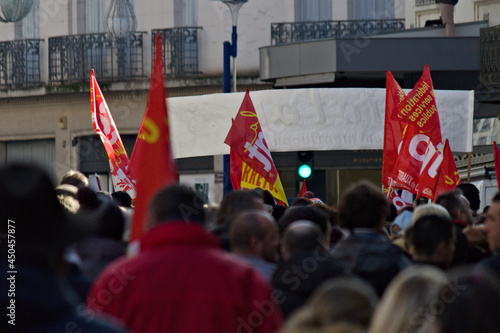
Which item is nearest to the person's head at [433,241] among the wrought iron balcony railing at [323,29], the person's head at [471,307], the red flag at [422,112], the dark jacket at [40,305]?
the person's head at [471,307]

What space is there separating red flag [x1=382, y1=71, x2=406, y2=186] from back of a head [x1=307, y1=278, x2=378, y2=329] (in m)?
8.70

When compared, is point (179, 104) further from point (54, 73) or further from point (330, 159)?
point (54, 73)

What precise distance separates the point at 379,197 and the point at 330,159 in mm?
16587

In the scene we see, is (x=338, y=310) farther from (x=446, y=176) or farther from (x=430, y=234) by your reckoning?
(x=446, y=176)

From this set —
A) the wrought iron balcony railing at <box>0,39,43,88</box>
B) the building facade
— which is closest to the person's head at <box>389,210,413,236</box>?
the building facade

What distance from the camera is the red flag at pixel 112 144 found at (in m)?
11.9

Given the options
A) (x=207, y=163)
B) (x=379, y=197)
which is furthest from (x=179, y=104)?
(x=379, y=197)

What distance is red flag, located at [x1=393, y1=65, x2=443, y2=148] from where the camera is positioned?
11.6m

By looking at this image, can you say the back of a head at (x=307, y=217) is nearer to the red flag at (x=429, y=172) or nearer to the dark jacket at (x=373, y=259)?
the dark jacket at (x=373, y=259)

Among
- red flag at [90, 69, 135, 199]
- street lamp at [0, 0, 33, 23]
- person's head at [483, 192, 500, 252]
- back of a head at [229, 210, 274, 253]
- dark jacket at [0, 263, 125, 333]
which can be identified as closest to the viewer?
dark jacket at [0, 263, 125, 333]

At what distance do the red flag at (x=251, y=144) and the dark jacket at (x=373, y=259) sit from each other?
6572mm

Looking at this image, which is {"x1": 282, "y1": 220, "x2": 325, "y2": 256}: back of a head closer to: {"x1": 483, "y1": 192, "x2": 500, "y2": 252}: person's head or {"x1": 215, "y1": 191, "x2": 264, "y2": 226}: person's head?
{"x1": 483, "y1": 192, "x2": 500, "y2": 252}: person's head

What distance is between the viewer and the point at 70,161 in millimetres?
24547

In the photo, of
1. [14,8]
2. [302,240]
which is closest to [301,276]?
[302,240]
